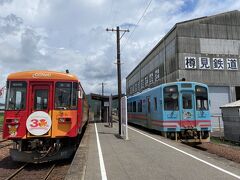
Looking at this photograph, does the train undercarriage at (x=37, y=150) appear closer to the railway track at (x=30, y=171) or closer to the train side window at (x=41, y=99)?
the railway track at (x=30, y=171)

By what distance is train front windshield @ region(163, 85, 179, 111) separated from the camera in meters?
14.2

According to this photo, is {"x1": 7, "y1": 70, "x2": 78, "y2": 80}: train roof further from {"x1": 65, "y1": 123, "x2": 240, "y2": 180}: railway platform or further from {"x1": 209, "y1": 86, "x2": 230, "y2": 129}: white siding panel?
{"x1": 209, "y1": 86, "x2": 230, "y2": 129}: white siding panel

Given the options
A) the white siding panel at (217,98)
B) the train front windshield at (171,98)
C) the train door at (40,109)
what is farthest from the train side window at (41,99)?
the white siding panel at (217,98)

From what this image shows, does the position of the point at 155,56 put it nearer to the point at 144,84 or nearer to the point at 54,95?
the point at 144,84

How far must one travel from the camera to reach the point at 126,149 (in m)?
10.6

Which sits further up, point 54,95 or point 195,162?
point 54,95

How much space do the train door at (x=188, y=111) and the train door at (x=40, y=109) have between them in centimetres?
753

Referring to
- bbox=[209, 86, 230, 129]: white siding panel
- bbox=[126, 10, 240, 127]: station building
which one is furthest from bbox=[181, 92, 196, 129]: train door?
bbox=[209, 86, 230, 129]: white siding panel

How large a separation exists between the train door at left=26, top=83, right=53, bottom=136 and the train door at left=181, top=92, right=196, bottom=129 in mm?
7534

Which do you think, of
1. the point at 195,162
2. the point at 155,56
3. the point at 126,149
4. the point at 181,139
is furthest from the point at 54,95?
the point at 155,56

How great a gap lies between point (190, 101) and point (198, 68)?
1152cm

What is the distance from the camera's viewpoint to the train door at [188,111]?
13.8 meters

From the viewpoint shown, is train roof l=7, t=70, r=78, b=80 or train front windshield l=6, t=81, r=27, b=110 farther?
train roof l=7, t=70, r=78, b=80

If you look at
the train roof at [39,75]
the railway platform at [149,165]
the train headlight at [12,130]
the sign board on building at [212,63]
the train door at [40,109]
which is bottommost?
the railway platform at [149,165]
